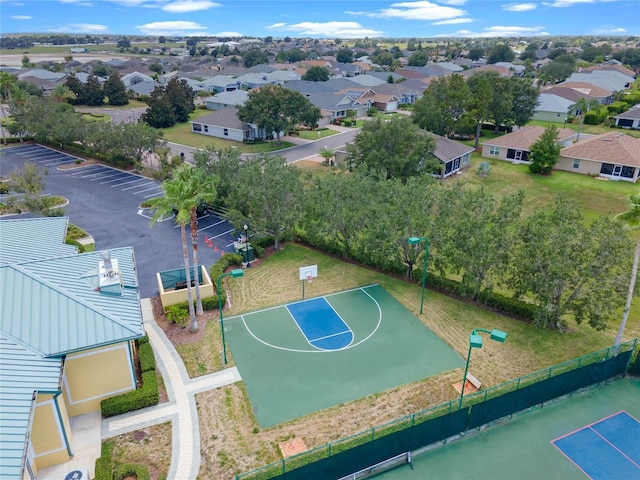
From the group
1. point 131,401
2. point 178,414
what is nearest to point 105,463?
point 131,401

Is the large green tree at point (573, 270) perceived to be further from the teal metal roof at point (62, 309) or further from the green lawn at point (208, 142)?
the green lawn at point (208, 142)

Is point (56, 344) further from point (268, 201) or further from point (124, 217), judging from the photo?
point (124, 217)

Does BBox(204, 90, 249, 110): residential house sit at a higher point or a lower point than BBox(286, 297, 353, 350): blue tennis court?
higher

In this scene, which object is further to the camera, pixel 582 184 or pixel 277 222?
pixel 582 184

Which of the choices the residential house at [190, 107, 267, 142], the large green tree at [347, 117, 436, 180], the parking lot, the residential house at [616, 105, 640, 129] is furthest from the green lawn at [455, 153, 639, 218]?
the residential house at [616, 105, 640, 129]

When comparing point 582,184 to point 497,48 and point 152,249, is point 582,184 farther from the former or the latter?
point 497,48

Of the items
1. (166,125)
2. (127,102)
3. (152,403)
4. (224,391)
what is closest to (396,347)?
(224,391)

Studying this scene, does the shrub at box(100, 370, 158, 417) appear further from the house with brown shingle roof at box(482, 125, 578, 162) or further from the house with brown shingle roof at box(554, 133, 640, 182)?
the house with brown shingle roof at box(554, 133, 640, 182)
